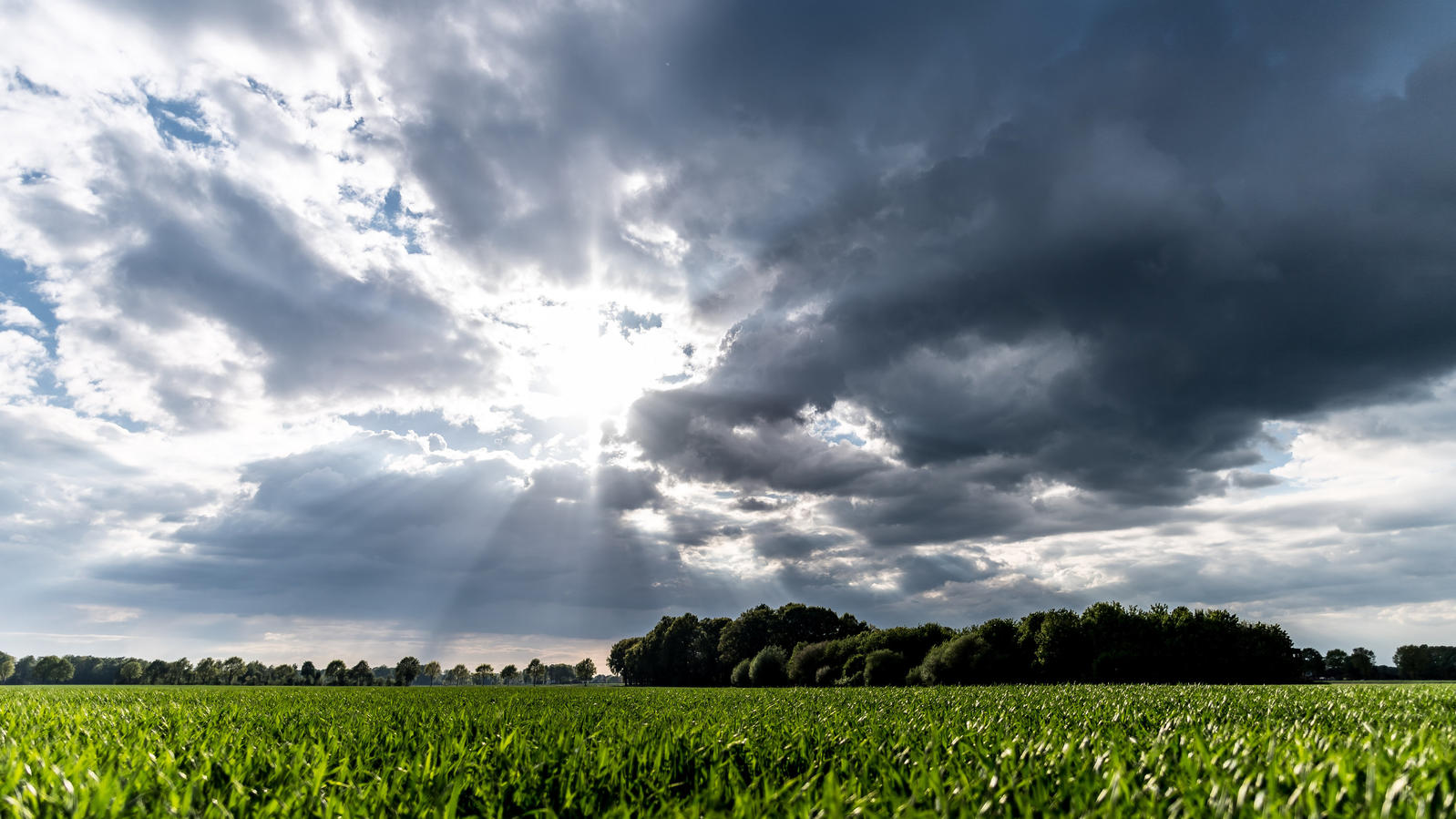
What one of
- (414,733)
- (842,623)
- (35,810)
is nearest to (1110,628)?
(842,623)

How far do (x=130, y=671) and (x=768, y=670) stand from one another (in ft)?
561

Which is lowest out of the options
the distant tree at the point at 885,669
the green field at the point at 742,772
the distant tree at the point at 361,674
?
the distant tree at the point at 361,674

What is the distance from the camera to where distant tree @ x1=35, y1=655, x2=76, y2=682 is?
168875 mm

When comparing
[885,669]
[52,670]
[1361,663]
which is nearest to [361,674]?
[52,670]

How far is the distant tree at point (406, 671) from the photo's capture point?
148 metres

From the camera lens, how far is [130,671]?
163375 mm

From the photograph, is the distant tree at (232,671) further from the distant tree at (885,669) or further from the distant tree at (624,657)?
the distant tree at (885,669)

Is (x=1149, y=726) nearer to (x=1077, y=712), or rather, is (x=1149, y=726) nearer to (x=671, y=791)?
(x=1077, y=712)

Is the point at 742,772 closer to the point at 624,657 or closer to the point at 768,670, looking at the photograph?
the point at 768,670

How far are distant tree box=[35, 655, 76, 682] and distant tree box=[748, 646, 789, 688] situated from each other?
633ft

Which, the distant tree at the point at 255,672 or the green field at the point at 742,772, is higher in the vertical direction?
the green field at the point at 742,772

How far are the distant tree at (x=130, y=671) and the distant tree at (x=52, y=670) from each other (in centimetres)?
1513

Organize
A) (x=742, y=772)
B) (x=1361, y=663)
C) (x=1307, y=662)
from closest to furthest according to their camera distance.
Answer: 1. (x=742, y=772)
2. (x=1307, y=662)
3. (x=1361, y=663)

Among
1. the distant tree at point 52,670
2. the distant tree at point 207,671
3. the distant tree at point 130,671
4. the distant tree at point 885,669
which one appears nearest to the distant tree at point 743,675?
the distant tree at point 885,669
